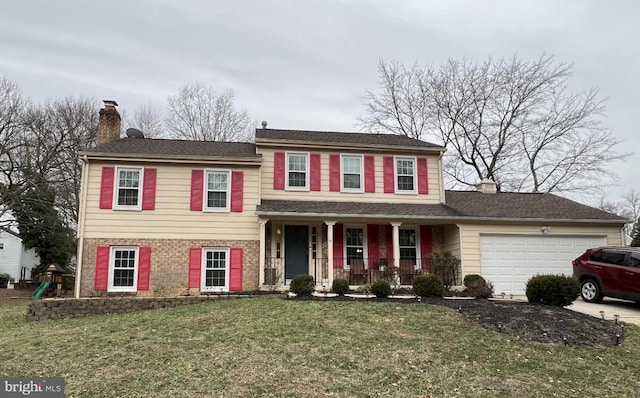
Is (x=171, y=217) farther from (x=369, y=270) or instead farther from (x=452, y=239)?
(x=452, y=239)

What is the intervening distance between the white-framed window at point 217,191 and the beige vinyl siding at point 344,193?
138 centimetres

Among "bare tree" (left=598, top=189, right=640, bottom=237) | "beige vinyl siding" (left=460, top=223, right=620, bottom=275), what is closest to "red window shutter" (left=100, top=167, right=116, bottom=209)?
"beige vinyl siding" (left=460, top=223, right=620, bottom=275)

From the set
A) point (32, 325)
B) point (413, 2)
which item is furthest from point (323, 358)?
point (413, 2)

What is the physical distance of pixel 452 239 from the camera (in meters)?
15.6

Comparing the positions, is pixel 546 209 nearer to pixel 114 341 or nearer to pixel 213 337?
pixel 213 337

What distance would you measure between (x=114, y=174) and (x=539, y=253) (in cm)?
1472

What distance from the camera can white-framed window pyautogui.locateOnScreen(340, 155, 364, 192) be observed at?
1616 centimetres

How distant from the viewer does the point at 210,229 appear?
1442cm

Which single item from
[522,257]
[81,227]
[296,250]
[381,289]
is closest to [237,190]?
[296,250]

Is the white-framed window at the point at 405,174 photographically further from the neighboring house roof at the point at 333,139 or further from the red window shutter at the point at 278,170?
the red window shutter at the point at 278,170

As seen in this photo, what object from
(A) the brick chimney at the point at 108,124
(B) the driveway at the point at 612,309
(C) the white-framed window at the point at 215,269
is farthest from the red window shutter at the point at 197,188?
(B) the driveway at the point at 612,309

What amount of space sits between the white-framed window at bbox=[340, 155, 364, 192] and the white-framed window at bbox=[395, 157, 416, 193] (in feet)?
4.59

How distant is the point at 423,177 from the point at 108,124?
1210 cm

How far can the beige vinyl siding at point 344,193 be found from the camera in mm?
15750
